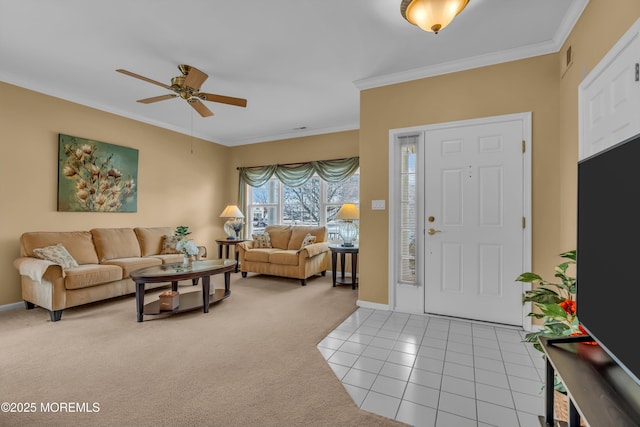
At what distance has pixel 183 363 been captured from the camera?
7.10ft

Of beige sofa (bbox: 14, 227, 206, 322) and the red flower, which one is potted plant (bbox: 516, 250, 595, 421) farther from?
beige sofa (bbox: 14, 227, 206, 322)

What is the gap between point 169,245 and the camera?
4664 mm

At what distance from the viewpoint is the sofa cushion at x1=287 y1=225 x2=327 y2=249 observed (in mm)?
5234

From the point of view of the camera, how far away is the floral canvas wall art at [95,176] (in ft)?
12.7

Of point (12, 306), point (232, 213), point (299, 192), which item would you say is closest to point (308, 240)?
point (299, 192)

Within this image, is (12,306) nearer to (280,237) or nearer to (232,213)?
(232,213)

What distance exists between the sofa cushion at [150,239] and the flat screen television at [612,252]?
496 cm

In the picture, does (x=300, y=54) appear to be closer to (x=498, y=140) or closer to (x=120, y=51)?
(x=120, y=51)

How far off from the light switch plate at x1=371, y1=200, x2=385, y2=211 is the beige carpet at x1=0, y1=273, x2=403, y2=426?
3.98 ft

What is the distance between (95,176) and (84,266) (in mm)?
1400

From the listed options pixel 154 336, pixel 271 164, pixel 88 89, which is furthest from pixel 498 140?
pixel 88 89

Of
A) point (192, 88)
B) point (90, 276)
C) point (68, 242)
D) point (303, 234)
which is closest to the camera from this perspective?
point (192, 88)

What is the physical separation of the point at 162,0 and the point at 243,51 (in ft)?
2.65

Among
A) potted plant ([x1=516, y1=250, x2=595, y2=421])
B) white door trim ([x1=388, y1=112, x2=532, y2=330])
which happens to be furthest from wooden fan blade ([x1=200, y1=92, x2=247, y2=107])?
potted plant ([x1=516, y1=250, x2=595, y2=421])
